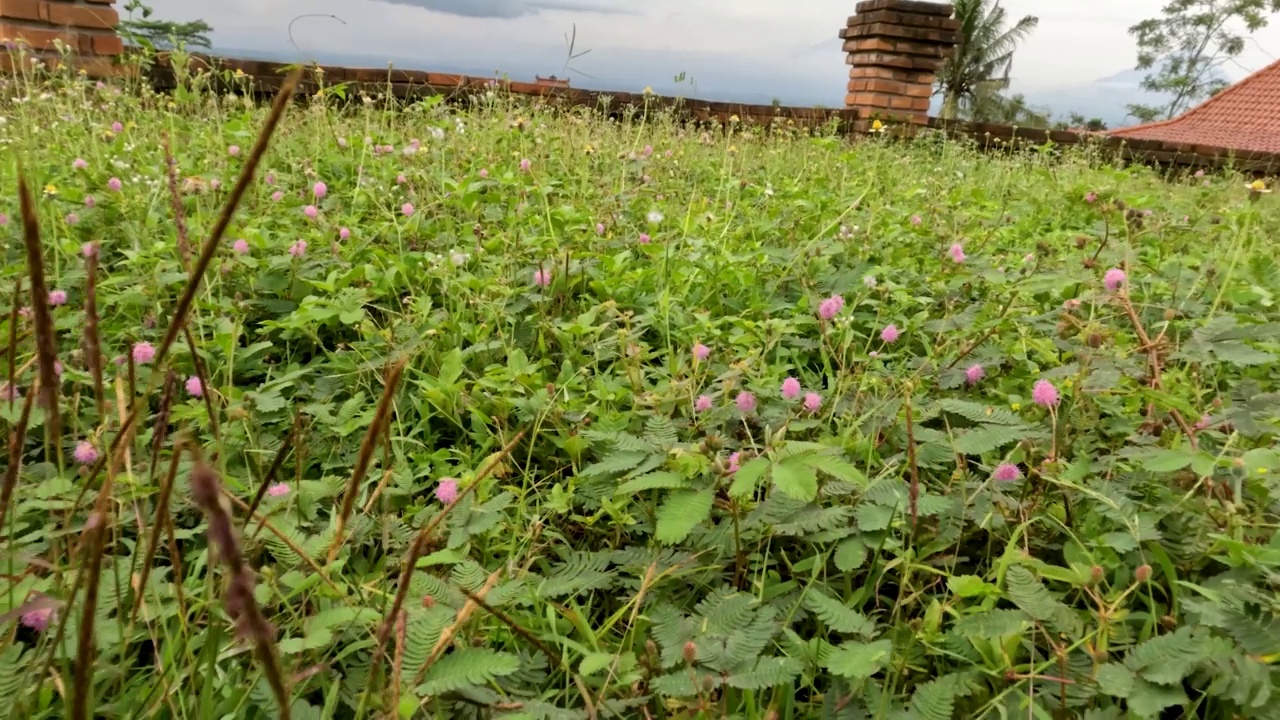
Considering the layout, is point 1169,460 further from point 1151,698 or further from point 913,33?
point 913,33

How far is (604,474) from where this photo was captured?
1412 millimetres

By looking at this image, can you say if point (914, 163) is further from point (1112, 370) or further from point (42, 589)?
point (42, 589)

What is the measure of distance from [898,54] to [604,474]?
7.74 metres

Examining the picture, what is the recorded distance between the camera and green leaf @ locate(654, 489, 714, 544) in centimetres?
107

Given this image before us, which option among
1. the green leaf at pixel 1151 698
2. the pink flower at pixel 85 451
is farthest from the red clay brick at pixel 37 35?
the green leaf at pixel 1151 698

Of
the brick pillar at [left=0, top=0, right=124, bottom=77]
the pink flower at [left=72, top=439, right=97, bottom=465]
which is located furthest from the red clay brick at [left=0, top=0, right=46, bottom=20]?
the pink flower at [left=72, top=439, right=97, bottom=465]

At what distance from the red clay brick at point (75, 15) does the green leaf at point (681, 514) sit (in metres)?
6.03

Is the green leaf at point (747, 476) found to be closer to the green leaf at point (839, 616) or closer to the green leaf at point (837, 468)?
the green leaf at point (837, 468)

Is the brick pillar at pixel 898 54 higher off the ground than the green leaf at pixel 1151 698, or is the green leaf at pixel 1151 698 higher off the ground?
Result: the brick pillar at pixel 898 54

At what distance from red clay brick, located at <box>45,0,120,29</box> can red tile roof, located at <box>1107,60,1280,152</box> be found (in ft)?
57.5

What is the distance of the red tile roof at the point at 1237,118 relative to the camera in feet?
51.2

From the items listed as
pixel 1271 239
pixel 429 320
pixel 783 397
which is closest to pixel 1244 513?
pixel 783 397

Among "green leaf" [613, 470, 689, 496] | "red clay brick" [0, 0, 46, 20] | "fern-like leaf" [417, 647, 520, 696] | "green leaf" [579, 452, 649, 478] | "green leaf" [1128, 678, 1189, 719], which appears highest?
"red clay brick" [0, 0, 46, 20]

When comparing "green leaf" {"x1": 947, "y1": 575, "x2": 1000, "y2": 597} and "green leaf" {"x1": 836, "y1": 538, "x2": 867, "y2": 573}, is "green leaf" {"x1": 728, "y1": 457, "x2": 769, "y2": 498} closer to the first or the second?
"green leaf" {"x1": 836, "y1": 538, "x2": 867, "y2": 573}
